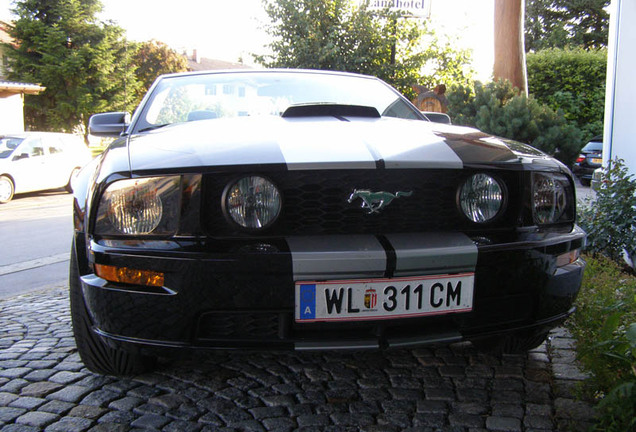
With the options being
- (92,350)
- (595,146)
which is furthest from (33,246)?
(595,146)

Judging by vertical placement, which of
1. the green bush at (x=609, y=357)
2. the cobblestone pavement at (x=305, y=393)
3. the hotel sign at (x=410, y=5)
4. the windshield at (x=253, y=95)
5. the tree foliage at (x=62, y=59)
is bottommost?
the cobblestone pavement at (x=305, y=393)

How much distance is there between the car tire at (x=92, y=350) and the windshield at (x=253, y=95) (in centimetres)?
94

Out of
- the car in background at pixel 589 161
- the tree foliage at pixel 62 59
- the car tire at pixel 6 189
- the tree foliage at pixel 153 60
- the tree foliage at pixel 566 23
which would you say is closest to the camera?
the car tire at pixel 6 189

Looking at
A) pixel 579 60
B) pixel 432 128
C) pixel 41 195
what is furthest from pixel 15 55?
pixel 432 128

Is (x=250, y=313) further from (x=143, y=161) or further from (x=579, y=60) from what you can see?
(x=579, y=60)

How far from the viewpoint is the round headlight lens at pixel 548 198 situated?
7.27 feet

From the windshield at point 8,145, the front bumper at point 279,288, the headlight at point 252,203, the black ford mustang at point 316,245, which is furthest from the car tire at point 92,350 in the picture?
the windshield at point 8,145

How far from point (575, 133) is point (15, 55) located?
101ft

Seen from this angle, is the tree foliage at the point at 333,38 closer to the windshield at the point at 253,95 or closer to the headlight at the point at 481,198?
the windshield at the point at 253,95

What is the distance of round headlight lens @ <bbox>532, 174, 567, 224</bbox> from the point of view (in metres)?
2.21

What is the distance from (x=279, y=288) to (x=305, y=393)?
27.2 inches

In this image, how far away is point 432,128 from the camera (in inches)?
105

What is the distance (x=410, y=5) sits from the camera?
10375mm

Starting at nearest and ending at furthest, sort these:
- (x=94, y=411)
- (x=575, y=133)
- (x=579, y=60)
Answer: (x=94, y=411)
(x=575, y=133)
(x=579, y=60)
